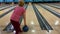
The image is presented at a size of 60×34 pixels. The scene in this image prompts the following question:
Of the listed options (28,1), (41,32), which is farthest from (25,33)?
(28,1)

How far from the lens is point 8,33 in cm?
300

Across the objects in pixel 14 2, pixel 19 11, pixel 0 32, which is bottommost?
pixel 14 2

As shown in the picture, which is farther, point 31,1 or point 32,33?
point 31,1

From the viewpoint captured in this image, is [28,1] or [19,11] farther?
[28,1]

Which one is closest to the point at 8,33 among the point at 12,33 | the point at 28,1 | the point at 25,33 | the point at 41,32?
the point at 12,33

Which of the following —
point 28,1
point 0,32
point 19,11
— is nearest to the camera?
point 19,11

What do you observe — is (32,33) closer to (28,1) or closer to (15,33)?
(15,33)

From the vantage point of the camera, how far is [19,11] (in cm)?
286

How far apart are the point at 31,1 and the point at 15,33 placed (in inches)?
432

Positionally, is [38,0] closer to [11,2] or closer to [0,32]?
[11,2]

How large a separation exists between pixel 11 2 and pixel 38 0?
2.68 metres

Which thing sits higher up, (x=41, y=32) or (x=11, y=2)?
(x=41, y=32)

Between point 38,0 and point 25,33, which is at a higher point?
point 25,33

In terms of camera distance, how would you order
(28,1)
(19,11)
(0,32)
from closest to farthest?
1. (19,11)
2. (0,32)
3. (28,1)
